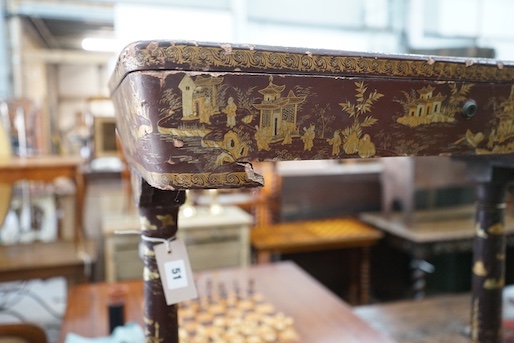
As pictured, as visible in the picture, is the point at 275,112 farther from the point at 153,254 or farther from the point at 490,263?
the point at 490,263

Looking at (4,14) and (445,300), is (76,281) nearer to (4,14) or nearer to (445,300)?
(445,300)

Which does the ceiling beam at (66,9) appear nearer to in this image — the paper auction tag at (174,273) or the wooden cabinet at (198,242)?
the wooden cabinet at (198,242)

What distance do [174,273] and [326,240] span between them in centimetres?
238

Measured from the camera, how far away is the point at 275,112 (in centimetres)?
64

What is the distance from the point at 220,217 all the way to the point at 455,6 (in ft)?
9.80

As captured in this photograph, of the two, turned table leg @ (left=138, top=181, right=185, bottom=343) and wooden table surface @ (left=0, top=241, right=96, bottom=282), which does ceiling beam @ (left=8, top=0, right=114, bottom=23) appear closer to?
wooden table surface @ (left=0, top=241, right=96, bottom=282)

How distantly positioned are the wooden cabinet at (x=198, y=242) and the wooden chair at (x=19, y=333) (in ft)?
4.04

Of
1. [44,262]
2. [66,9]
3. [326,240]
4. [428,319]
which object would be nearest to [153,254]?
[428,319]

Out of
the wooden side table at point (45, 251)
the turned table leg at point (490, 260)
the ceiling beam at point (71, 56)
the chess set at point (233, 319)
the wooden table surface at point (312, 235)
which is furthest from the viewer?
the ceiling beam at point (71, 56)

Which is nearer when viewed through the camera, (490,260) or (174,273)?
(174,273)

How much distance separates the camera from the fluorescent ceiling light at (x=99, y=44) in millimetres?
8523

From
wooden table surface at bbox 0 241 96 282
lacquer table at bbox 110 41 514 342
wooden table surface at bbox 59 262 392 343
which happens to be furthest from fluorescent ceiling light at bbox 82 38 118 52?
lacquer table at bbox 110 41 514 342

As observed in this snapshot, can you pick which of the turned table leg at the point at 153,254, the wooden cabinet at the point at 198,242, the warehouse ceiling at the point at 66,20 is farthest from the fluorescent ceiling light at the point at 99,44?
the turned table leg at the point at 153,254

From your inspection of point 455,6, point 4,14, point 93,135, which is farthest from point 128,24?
point 455,6
